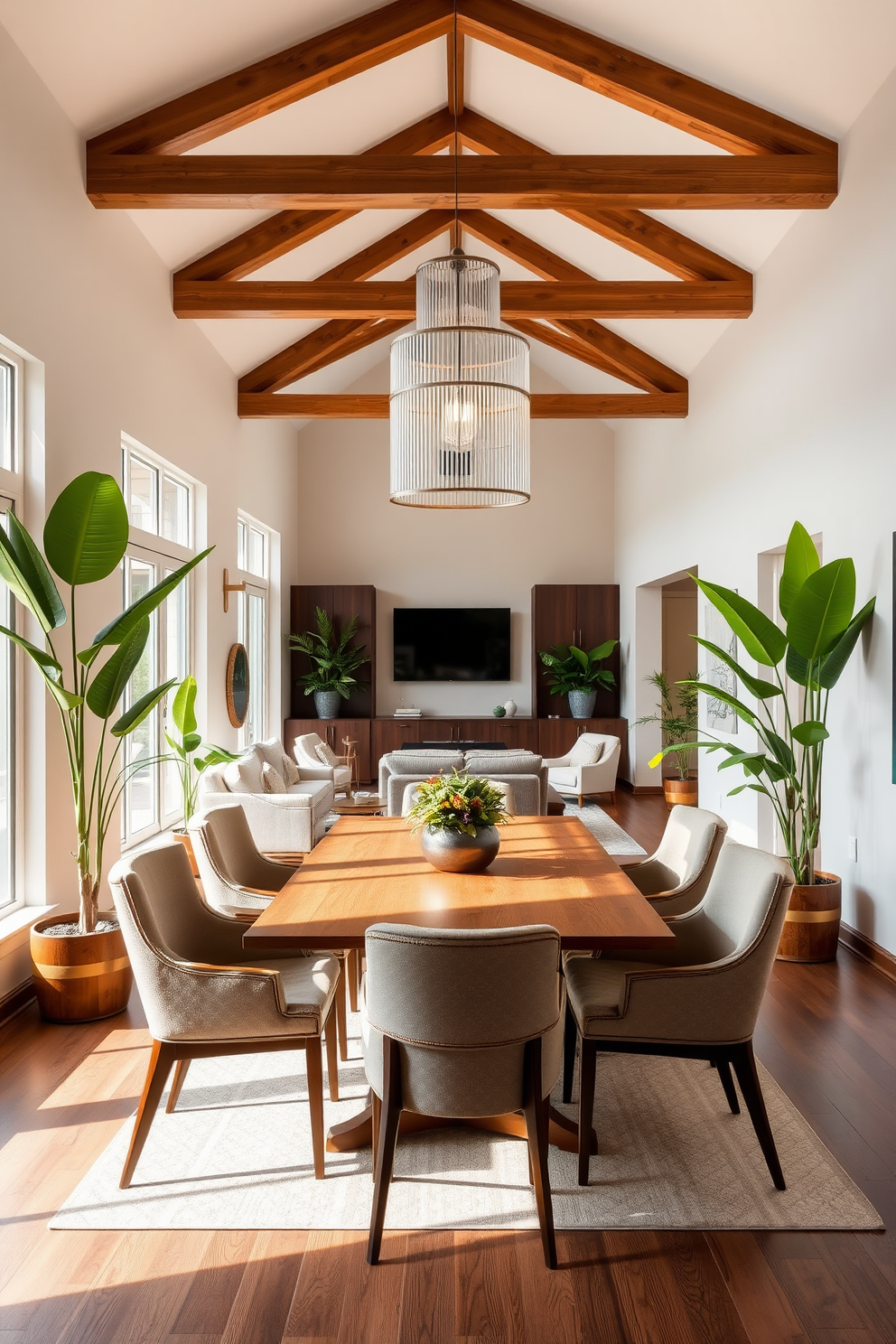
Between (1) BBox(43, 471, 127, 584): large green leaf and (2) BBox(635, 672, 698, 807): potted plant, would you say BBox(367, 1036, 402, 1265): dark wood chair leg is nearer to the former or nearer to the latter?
(1) BBox(43, 471, 127, 584): large green leaf

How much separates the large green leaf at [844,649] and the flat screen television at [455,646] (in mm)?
6594

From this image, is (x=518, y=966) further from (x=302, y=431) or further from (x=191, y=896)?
(x=302, y=431)

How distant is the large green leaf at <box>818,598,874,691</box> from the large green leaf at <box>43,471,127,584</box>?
310 centimetres

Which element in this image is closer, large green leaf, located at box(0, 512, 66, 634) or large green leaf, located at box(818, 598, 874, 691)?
large green leaf, located at box(0, 512, 66, 634)

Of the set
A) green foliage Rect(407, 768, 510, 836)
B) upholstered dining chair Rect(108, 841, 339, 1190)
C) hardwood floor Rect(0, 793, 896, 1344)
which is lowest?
hardwood floor Rect(0, 793, 896, 1344)

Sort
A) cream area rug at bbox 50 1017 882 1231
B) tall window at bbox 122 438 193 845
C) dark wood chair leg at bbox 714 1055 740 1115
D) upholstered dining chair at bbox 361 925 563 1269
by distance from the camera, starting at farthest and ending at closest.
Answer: tall window at bbox 122 438 193 845
dark wood chair leg at bbox 714 1055 740 1115
cream area rug at bbox 50 1017 882 1231
upholstered dining chair at bbox 361 925 563 1269

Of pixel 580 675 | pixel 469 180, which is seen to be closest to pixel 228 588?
pixel 469 180

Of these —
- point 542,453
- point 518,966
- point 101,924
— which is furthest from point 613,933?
point 542,453

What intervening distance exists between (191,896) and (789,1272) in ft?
6.36

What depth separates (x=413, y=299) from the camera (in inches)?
252

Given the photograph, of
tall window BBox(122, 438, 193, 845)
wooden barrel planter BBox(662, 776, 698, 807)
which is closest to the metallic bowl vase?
tall window BBox(122, 438, 193, 845)

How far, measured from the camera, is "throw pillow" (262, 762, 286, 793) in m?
6.59

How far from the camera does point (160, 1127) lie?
112 inches

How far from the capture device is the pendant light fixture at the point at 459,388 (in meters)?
3.92
